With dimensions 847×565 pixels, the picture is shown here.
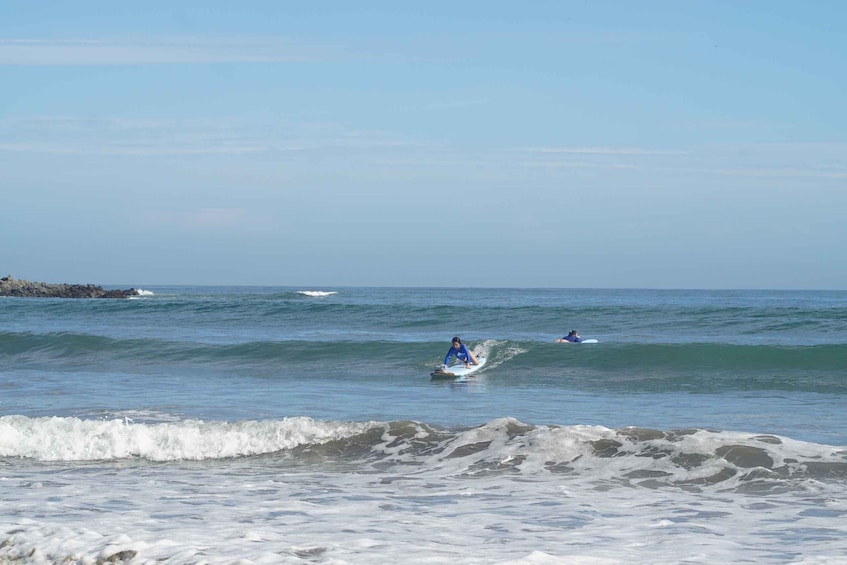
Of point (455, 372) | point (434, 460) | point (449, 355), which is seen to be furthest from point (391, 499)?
point (449, 355)

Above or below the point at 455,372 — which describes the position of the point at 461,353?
above

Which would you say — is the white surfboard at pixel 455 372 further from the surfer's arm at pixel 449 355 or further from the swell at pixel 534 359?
the swell at pixel 534 359

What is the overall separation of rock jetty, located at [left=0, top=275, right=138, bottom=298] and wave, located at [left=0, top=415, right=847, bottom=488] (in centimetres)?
6208

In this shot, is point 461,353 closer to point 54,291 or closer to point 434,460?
point 434,460

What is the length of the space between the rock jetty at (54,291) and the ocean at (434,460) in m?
49.4

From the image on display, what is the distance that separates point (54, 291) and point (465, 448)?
6729 cm

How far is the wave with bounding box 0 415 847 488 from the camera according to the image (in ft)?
31.8

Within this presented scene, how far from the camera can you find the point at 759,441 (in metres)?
10.5

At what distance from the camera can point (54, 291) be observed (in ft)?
232

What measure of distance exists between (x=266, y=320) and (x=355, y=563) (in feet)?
115

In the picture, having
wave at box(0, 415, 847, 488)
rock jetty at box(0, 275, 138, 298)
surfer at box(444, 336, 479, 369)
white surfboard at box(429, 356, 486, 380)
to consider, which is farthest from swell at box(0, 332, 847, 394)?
rock jetty at box(0, 275, 138, 298)

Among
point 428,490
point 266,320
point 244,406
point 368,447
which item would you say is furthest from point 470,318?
A: point 428,490

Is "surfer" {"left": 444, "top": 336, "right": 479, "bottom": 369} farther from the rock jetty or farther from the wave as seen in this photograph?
the rock jetty

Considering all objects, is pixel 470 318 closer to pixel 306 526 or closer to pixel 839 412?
pixel 839 412
